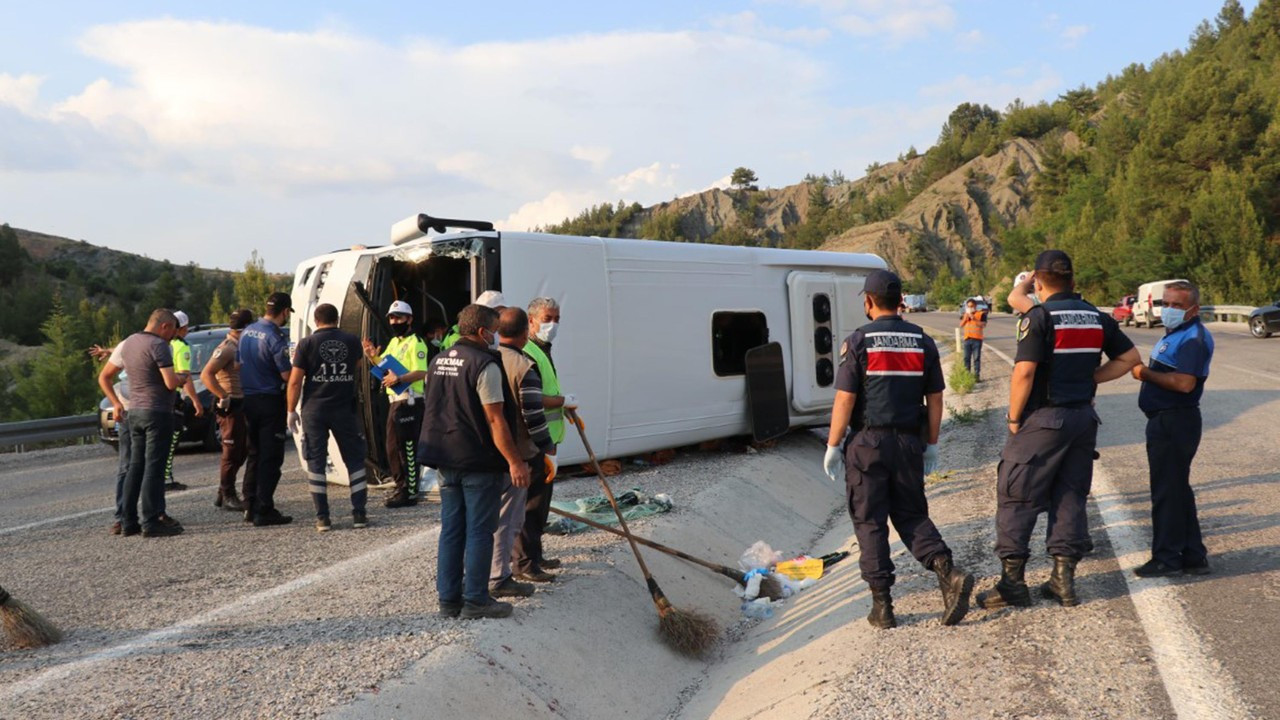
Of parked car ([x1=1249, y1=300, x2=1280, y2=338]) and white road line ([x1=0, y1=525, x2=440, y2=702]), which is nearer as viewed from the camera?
white road line ([x1=0, y1=525, x2=440, y2=702])

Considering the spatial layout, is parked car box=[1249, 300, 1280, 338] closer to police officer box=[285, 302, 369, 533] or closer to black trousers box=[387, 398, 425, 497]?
black trousers box=[387, 398, 425, 497]

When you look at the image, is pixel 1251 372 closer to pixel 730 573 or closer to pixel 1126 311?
pixel 730 573

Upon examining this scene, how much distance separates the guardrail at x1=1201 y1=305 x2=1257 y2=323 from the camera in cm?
3412

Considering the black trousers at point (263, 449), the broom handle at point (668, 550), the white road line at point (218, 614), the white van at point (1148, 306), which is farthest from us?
the white van at point (1148, 306)

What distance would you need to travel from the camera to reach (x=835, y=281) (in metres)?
11.3

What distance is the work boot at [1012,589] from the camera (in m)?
4.91

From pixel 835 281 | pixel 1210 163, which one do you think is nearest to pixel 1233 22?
pixel 1210 163

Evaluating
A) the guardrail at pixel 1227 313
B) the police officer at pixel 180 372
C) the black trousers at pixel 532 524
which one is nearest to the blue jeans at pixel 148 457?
the police officer at pixel 180 372

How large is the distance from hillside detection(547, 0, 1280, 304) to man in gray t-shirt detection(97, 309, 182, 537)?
45503 millimetres

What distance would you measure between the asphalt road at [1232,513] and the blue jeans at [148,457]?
733cm

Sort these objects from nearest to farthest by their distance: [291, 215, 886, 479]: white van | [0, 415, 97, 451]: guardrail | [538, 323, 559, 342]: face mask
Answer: [538, 323, 559, 342]: face mask
[291, 215, 886, 479]: white van
[0, 415, 97, 451]: guardrail

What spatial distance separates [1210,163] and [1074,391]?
181 feet

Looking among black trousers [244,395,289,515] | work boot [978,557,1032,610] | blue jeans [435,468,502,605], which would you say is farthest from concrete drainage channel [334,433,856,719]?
black trousers [244,395,289,515]

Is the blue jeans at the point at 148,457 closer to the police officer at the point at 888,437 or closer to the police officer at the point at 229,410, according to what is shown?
the police officer at the point at 229,410
